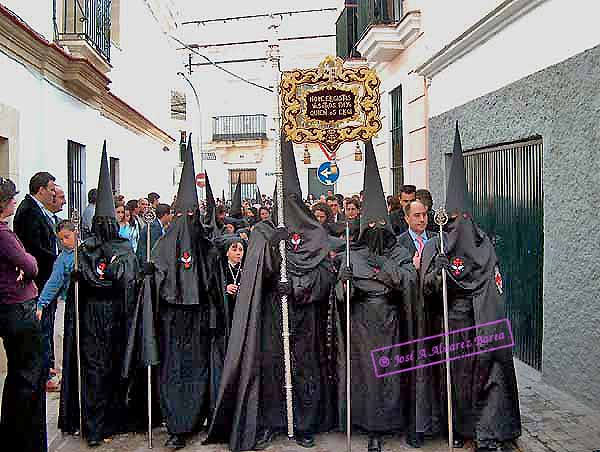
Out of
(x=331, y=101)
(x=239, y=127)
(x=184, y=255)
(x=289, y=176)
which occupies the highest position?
(x=239, y=127)

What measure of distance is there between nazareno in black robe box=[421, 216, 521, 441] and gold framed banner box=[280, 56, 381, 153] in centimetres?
137

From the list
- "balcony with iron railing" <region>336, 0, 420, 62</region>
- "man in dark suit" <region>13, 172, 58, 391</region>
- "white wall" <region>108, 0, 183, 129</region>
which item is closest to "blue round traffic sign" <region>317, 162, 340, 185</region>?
"balcony with iron railing" <region>336, 0, 420, 62</region>

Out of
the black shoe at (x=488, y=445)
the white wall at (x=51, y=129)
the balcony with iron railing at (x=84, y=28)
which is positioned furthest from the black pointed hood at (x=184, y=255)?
the balcony with iron railing at (x=84, y=28)

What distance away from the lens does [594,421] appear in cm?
622

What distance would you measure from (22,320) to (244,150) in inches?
1185

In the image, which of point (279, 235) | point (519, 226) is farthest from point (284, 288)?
point (519, 226)

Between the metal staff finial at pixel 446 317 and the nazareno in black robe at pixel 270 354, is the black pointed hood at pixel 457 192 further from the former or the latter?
the nazareno in black robe at pixel 270 354

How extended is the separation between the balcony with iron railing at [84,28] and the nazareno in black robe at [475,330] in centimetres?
859

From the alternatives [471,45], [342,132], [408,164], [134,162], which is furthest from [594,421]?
[134,162]

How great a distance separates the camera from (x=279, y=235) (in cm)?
588

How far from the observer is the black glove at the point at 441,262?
560 centimetres

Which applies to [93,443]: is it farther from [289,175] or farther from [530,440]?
[530,440]

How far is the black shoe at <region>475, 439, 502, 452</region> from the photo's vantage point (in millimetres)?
5695

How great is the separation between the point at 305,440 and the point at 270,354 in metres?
0.77
